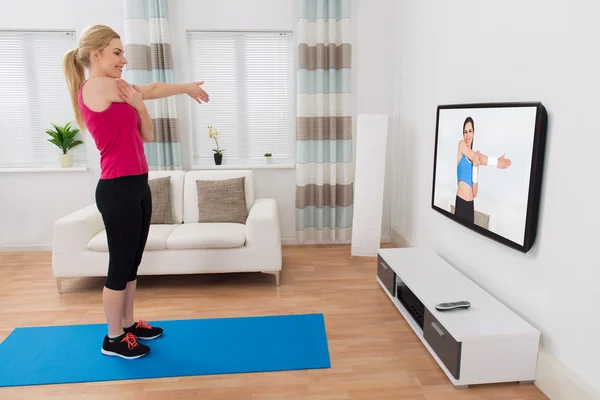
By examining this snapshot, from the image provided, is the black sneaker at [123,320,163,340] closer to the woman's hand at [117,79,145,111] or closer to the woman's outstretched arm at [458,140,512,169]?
the woman's hand at [117,79,145,111]

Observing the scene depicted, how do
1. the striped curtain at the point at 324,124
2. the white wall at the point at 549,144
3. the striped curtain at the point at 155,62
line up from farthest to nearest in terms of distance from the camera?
the striped curtain at the point at 324,124, the striped curtain at the point at 155,62, the white wall at the point at 549,144

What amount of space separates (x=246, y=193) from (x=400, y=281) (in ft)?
5.18

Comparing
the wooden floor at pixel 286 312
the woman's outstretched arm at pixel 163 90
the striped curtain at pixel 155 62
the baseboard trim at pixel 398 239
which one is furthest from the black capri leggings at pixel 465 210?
the striped curtain at pixel 155 62

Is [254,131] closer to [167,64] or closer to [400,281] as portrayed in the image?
Answer: [167,64]

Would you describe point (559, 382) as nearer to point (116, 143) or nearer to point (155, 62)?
point (116, 143)

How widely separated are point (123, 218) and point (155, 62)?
235 centimetres

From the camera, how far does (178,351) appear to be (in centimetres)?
239

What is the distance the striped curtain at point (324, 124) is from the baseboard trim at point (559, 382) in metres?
2.51

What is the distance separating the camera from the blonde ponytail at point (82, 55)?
2.02 metres

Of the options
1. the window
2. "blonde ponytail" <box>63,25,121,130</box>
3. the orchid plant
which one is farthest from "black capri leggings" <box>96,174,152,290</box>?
the window

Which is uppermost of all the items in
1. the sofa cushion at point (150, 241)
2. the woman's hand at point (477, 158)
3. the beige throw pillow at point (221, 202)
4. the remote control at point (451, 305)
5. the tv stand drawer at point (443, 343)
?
the woman's hand at point (477, 158)

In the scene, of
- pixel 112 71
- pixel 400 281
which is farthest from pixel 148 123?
pixel 400 281

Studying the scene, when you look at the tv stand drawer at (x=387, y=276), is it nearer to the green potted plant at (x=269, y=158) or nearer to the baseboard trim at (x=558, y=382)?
the baseboard trim at (x=558, y=382)

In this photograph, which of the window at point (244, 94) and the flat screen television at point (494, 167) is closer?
the flat screen television at point (494, 167)
